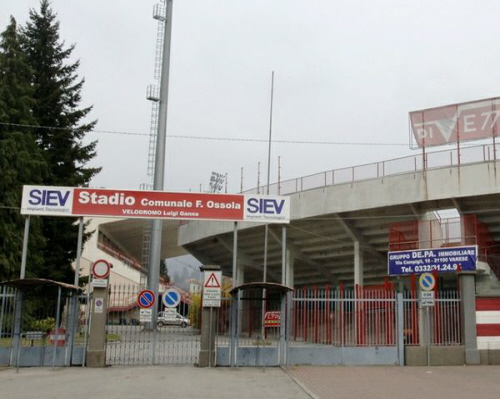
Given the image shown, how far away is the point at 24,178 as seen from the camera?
87.8ft

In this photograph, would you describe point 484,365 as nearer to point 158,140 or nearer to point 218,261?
point 158,140

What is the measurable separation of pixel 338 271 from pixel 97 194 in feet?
74.1

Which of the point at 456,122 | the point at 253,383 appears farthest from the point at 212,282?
the point at 456,122

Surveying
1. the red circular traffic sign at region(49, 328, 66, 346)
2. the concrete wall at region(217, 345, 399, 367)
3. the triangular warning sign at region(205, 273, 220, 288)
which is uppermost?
the triangular warning sign at region(205, 273, 220, 288)

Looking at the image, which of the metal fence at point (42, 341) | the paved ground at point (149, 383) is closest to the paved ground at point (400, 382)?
the paved ground at point (149, 383)

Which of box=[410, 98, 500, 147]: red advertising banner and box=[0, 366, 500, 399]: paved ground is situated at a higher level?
box=[410, 98, 500, 147]: red advertising banner

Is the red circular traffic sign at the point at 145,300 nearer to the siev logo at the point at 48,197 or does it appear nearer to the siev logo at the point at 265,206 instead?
the siev logo at the point at 48,197

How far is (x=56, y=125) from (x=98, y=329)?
70.8 ft

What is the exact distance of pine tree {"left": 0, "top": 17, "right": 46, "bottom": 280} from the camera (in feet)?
81.8

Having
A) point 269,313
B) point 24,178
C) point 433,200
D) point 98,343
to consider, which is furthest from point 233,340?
point 24,178

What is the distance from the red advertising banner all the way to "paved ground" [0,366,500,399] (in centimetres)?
1160

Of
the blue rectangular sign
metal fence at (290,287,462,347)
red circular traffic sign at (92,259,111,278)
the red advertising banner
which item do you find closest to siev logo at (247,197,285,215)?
metal fence at (290,287,462,347)

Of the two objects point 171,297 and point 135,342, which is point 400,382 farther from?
point 135,342

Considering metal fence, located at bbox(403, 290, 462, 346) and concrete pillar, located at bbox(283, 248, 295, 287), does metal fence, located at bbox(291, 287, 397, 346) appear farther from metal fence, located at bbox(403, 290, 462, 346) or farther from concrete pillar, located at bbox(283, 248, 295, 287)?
concrete pillar, located at bbox(283, 248, 295, 287)
